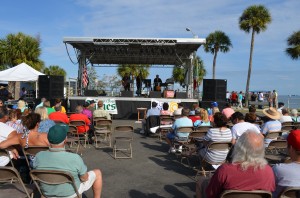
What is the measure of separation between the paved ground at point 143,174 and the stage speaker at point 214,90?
7.67 metres

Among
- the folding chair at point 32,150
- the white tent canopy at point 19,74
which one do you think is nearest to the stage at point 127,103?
the white tent canopy at point 19,74

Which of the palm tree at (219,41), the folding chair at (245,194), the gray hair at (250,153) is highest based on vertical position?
the palm tree at (219,41)

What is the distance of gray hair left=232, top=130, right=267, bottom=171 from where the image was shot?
9.01ft

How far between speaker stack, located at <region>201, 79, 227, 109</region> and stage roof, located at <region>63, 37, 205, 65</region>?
7.00 feet

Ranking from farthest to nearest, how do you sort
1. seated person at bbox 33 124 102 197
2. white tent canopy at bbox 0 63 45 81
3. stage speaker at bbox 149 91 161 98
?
stage speaker at bbox 149 91 161 98, white tent canopy at bbox 0 63 45 81, seated person at bbox 33 124 102 197

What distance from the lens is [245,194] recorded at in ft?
8.57

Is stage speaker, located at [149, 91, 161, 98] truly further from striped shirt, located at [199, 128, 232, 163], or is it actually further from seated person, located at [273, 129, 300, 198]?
seated person, located at [273, 129, 300, 198]

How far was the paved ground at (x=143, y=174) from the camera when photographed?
477 cm

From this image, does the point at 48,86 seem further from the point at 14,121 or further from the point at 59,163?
the point at 59,163

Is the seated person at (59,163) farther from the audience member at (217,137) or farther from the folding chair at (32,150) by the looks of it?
the audience member at (217,137)

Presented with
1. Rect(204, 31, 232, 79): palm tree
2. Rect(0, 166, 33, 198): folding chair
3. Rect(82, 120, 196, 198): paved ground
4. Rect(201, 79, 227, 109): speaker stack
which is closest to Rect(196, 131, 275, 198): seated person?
Rect(0, 166, 33, 198): folding chair

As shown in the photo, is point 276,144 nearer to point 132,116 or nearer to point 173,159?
point 173,159

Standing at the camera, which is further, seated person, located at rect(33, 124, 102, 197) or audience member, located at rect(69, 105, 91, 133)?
audience member, located at rect(69, 105, 91, 133)

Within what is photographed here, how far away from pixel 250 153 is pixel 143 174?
3.31m
